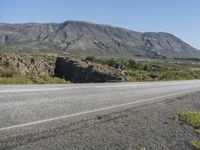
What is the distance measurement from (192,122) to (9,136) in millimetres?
5740

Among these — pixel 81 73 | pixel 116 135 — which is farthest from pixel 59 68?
pixel 116 135

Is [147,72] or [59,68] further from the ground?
[59,68]

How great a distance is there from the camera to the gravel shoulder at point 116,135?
6946 mm

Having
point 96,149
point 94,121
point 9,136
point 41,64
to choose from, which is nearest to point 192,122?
point 94,121

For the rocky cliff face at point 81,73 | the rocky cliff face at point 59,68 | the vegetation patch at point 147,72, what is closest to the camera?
the rocky cliff face at point 59,68

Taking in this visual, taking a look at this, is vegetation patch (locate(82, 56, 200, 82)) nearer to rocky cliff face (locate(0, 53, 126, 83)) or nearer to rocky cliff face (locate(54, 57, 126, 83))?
rocky cliff face (locate(54, 57, 126, 83))

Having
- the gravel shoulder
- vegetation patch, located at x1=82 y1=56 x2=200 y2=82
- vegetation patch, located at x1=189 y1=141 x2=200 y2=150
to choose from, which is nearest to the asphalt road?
the gravel shoulder

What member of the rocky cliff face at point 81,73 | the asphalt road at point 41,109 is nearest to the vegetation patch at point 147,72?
the rocky cliff face at point 81,73

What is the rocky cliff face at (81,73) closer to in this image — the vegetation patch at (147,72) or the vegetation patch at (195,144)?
the vegetation patch at (147,72)

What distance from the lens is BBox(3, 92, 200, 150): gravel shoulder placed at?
273 inches

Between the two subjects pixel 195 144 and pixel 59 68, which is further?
pixel 59 68

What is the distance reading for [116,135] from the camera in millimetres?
8312

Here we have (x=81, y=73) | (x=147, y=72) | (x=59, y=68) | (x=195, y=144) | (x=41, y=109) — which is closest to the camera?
(x=195, y=144)

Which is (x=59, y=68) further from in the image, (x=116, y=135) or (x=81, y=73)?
(x=116, y=135)
